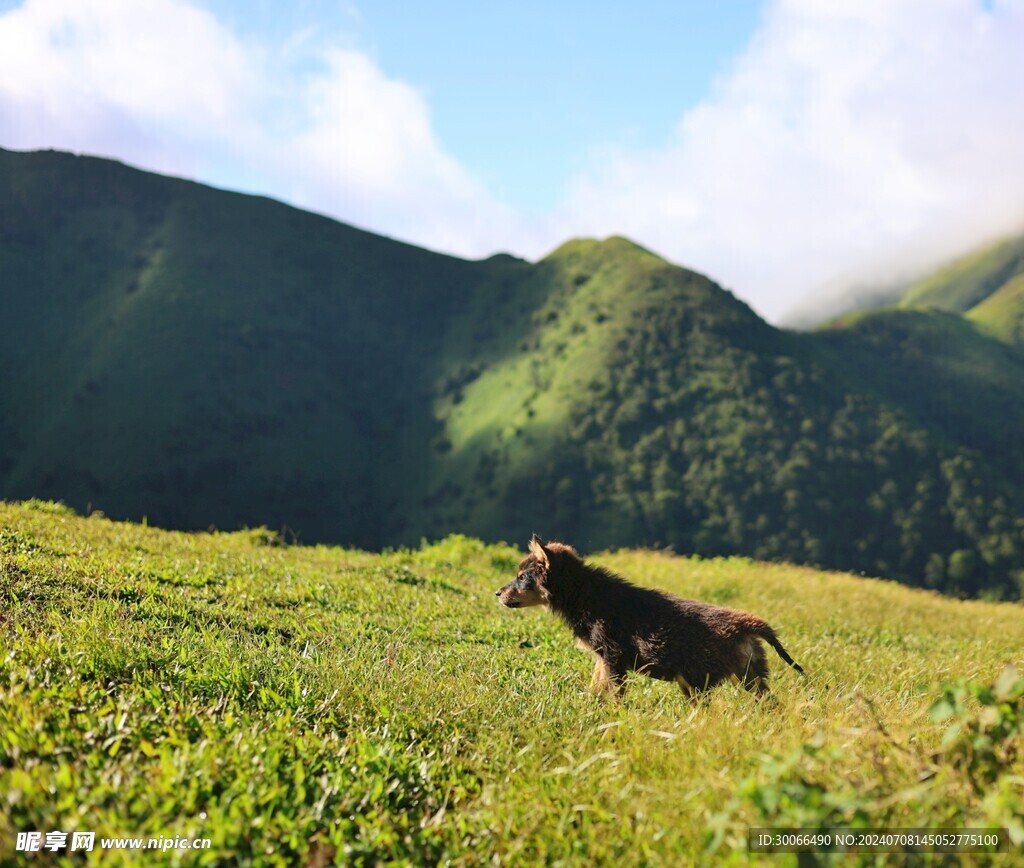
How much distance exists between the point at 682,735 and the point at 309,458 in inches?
3658

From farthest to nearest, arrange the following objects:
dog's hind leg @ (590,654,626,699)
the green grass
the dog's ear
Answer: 1. the green grass
2. the dog's ear
3. dog's hind leg @ (590,654,626,699)

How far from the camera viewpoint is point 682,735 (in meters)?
4.40

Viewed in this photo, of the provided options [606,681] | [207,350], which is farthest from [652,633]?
[207,350]

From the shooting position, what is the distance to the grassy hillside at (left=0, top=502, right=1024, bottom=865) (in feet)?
11.1

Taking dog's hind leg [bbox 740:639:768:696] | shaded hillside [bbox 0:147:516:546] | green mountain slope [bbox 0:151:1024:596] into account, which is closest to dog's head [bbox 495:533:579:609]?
dog's hind leg [bbox 740:639:768:696]

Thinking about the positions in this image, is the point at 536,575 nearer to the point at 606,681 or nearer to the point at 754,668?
the point at 606,681

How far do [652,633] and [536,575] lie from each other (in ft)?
4.65

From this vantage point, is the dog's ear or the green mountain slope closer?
the dog's ear

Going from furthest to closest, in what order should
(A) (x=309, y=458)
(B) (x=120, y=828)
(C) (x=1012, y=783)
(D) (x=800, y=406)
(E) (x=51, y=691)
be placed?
(A) (x=309, y=458)
(D) (x=800, y=406)
(E) (x=51, y=691)
(C) (x=1012, y=783)
(B) (x=120, y=828)

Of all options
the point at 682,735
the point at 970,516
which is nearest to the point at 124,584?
the point at 682,735

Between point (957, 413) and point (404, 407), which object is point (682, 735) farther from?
point (957, 413)

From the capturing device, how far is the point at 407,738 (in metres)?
4.69

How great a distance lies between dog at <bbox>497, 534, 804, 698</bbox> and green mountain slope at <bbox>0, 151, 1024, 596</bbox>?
64.3 m

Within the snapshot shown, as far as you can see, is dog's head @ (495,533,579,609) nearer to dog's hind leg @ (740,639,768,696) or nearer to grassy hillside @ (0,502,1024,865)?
grassy hillside @ (0,502,1024,865)
